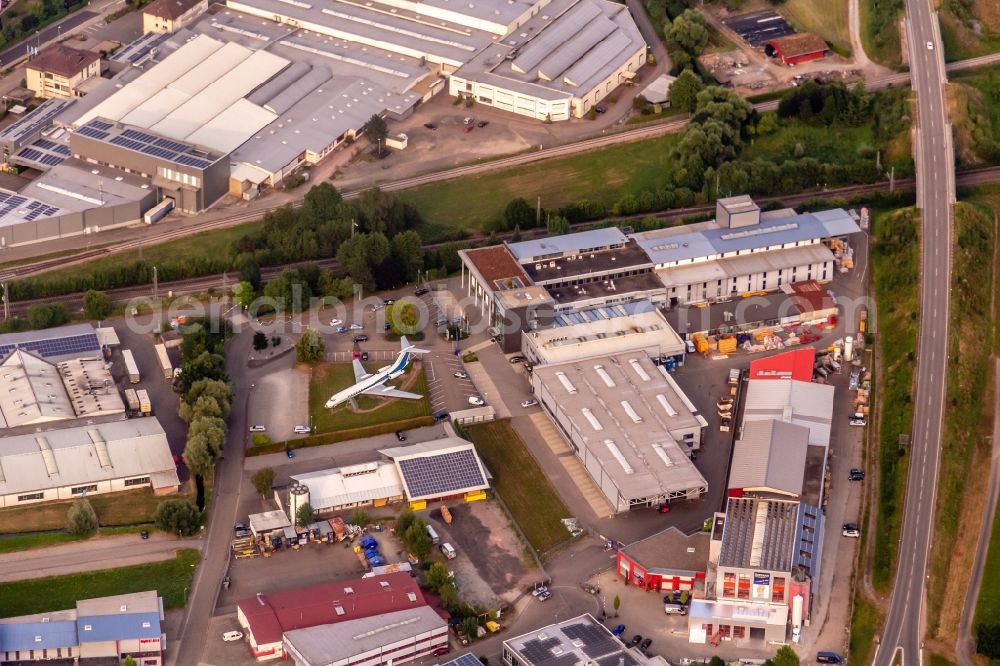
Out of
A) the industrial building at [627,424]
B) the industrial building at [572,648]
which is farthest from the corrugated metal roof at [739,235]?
the industrial building at [572,648]

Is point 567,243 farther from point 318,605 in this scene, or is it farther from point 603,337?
point 318,605

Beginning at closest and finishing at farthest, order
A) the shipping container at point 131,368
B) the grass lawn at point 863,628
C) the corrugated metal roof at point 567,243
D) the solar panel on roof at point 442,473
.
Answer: the grass lawn at point 863,628
the solar panel on roof at point 442,473
the shipping container at point 131,368
the corrugated metal roof at point 567,243

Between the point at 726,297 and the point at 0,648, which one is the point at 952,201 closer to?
the point at 726,297

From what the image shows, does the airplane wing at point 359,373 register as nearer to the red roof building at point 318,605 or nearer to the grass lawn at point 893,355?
the red roof building at point 318,605

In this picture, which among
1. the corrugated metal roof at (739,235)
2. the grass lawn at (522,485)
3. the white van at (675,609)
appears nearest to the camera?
the white van at (675,609)

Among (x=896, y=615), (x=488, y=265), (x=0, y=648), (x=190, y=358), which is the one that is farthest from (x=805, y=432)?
(x=0, y=648)

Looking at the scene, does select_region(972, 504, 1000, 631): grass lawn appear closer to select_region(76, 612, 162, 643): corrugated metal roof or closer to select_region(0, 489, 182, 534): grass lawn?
select_region(76, 612, 162, 643): corrugated metal roof
